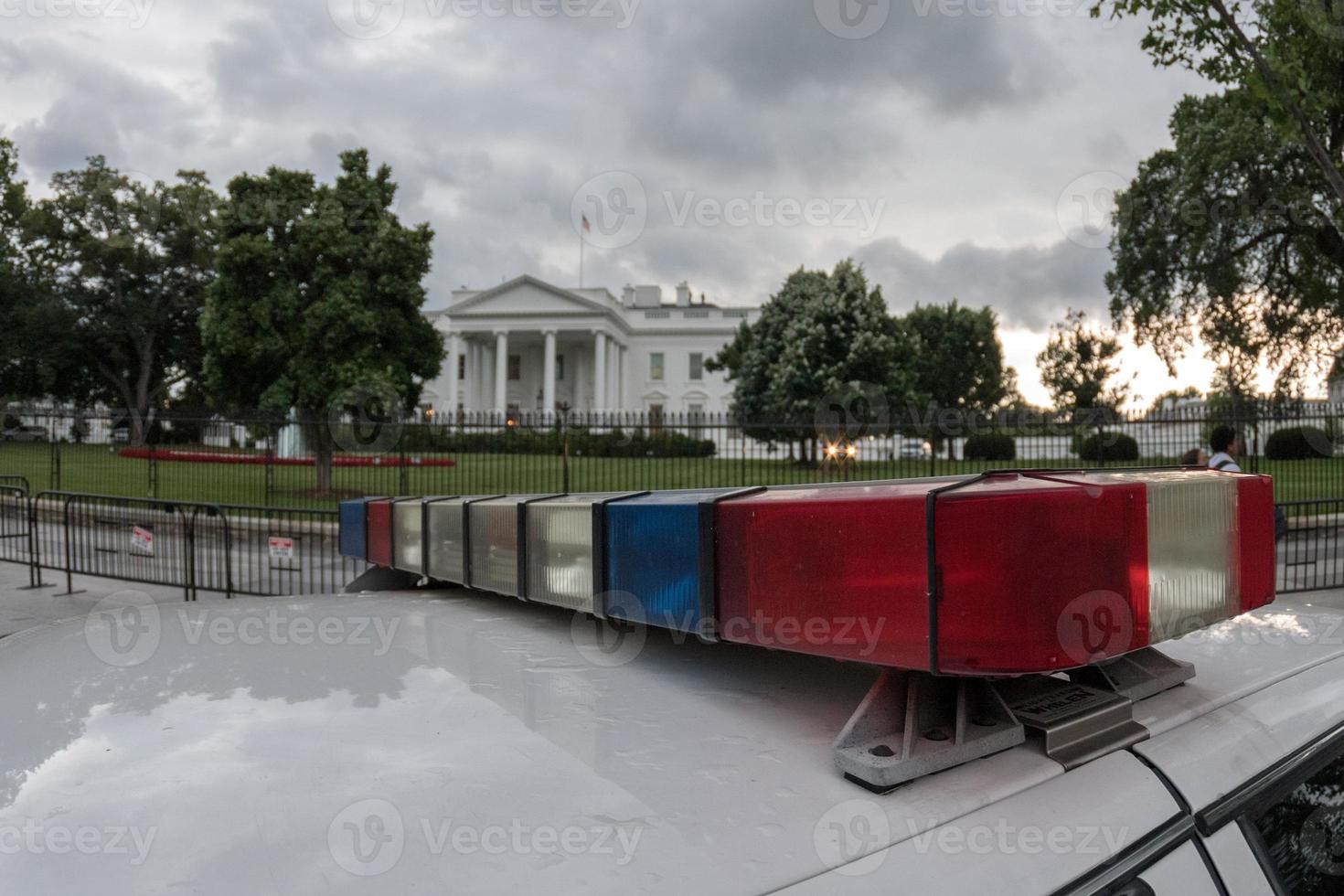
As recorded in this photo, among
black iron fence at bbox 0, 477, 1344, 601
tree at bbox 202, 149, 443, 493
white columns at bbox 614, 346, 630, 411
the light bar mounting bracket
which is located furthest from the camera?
white columns at bbox 614, 346, 630, 411

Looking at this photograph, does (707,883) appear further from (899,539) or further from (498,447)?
(498,447)

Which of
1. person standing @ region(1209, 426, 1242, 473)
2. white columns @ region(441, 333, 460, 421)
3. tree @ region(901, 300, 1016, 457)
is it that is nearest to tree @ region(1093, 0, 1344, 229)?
person standing @ region(1209, 426, 1242, 473)

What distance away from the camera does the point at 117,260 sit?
155ft

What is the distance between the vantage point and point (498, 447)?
54.5 ft

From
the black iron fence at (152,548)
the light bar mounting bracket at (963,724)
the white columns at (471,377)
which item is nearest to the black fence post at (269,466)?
the black iron fence at (152,548)

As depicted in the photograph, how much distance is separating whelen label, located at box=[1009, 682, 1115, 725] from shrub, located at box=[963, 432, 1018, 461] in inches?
565

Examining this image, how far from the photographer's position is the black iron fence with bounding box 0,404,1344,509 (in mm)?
14656

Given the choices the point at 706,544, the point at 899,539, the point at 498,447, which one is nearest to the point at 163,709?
the point at 706,544

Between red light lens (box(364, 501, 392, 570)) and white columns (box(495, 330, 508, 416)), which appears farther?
white columns (box(495, 330, 508, 416))

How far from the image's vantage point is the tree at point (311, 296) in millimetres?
19266

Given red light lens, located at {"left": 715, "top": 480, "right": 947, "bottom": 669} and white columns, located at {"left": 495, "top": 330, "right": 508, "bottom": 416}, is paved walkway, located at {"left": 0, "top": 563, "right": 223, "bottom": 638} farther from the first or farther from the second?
white columns, located at {"left": 495, "top": 330, "right": 508, "bottom": 416}

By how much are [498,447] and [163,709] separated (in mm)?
15552

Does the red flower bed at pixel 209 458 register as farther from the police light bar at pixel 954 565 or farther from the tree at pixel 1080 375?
the tree at pixel 1080 375

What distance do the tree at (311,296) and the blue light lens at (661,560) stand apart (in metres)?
18.1
